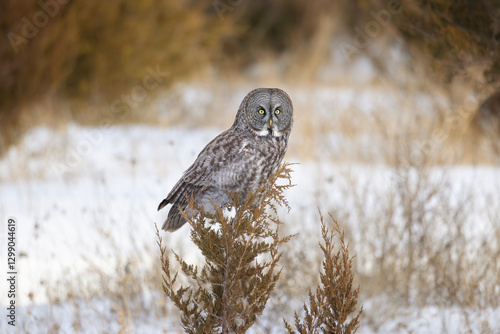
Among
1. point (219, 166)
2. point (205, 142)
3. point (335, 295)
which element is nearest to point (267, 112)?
point (219, 166)

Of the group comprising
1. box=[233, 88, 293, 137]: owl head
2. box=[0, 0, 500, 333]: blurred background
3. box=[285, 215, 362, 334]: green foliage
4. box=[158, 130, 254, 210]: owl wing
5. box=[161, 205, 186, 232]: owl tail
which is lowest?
box=[285, 215, 362, 334]: green foliage

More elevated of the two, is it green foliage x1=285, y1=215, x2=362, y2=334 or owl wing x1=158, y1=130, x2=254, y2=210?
owl wing x1=158, y1=130, x2=254, y2=210

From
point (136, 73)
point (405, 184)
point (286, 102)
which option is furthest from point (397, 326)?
point (136, 73)

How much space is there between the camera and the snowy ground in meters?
4.54

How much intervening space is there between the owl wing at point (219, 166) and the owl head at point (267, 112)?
93 mm

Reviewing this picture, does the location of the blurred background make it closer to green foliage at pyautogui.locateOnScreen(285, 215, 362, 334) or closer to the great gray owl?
the great gray owl

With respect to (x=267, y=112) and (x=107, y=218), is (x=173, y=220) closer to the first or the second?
(x=267, y=112)

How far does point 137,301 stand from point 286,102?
227cm

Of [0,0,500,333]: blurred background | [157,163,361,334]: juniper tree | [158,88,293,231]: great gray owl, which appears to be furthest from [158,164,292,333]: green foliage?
[0,0,500,333]: blurred background

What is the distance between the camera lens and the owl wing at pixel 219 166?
3.07 m

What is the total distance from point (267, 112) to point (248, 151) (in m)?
0.20

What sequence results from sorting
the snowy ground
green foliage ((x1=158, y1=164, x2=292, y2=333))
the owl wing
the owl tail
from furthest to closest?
the snowy ground < the owl tail < the owl wing < green foliage ((x1=158, y1=164, x2=292, y2=333))

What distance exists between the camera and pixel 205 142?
23.8 feet

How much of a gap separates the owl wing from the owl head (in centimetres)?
9
